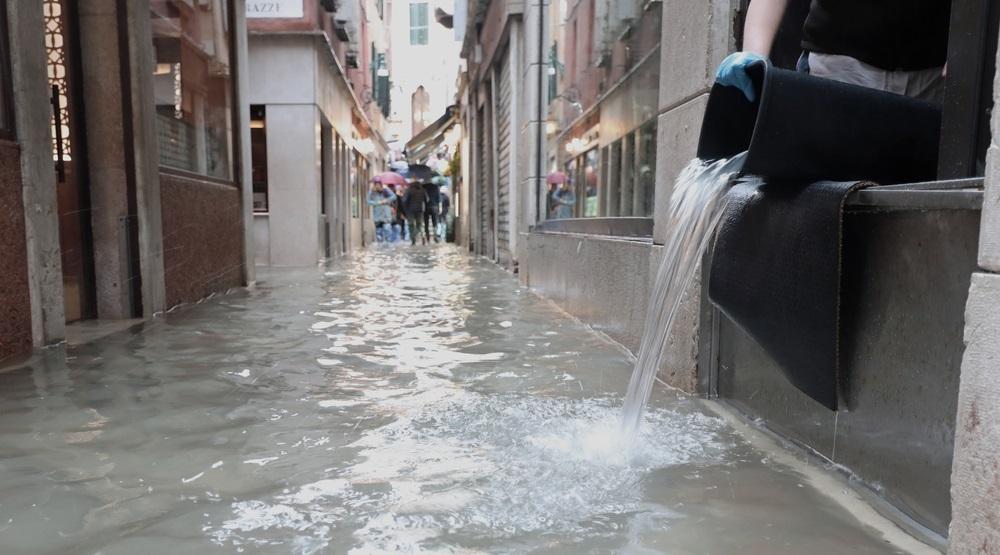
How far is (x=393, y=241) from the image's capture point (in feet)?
86.6

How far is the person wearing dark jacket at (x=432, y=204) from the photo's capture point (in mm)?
25727

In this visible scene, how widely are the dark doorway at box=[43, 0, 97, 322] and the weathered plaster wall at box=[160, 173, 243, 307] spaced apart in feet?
2.41

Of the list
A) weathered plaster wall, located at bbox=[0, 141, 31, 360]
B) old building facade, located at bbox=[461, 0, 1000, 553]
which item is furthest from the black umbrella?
weathered plaster wall, located at bbox=[0, 141, 31, 360]

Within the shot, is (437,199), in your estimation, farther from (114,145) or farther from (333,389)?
(333,389)

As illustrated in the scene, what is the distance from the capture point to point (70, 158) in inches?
232

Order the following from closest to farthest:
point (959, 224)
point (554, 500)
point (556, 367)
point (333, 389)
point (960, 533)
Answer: point (960, 533) < point (959, 224) < point (554, 500) < point (333, 389) < point (556, 367)

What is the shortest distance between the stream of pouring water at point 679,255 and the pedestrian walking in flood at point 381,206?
905 inches

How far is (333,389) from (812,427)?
2352 mm

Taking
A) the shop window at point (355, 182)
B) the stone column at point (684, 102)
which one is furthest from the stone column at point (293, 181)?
the stone column at point (684, 102)

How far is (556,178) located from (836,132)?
610cm

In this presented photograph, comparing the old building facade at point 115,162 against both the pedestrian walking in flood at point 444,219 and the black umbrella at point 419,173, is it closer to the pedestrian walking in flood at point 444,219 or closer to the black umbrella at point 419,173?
the black umbrella at point 419,173

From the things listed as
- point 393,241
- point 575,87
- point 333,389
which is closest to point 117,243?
point 333,389

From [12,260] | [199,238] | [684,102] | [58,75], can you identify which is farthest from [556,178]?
[12,260]

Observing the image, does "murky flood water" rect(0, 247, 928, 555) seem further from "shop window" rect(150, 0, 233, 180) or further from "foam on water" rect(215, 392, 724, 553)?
"shop window" rect(150, 0, 233, 180)
